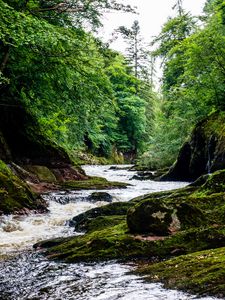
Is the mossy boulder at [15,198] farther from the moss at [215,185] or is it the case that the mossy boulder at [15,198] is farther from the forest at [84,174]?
the moss at [215,185]

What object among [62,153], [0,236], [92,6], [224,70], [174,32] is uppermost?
[174,32]

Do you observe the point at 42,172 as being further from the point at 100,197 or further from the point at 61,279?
the point at 61,279

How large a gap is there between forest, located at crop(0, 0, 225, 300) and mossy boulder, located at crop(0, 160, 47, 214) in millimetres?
35

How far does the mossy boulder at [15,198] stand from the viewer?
851 centimetres

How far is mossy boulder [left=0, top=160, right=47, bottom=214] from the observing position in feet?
27.9

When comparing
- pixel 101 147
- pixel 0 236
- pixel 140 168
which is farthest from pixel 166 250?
pixel 101 147

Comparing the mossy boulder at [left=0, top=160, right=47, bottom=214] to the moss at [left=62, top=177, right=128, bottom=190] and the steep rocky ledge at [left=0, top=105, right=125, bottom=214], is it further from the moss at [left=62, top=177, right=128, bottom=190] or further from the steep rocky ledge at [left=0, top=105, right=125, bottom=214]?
the moss at [left=62, top=177, right=128, bottom=190]

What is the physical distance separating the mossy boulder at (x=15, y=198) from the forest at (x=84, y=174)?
4cm

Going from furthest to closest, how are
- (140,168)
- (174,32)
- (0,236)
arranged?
1. (174,32)
2. (140,168)
3. (0,236)

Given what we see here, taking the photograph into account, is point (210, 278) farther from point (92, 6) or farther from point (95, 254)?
point (92, 6)

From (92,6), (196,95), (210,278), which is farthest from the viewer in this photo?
(196,95)

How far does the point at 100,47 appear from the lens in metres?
14.2

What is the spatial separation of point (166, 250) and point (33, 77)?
10118 millimetres

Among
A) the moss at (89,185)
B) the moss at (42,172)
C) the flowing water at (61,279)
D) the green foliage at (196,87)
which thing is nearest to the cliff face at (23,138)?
the moss at (42,172)
